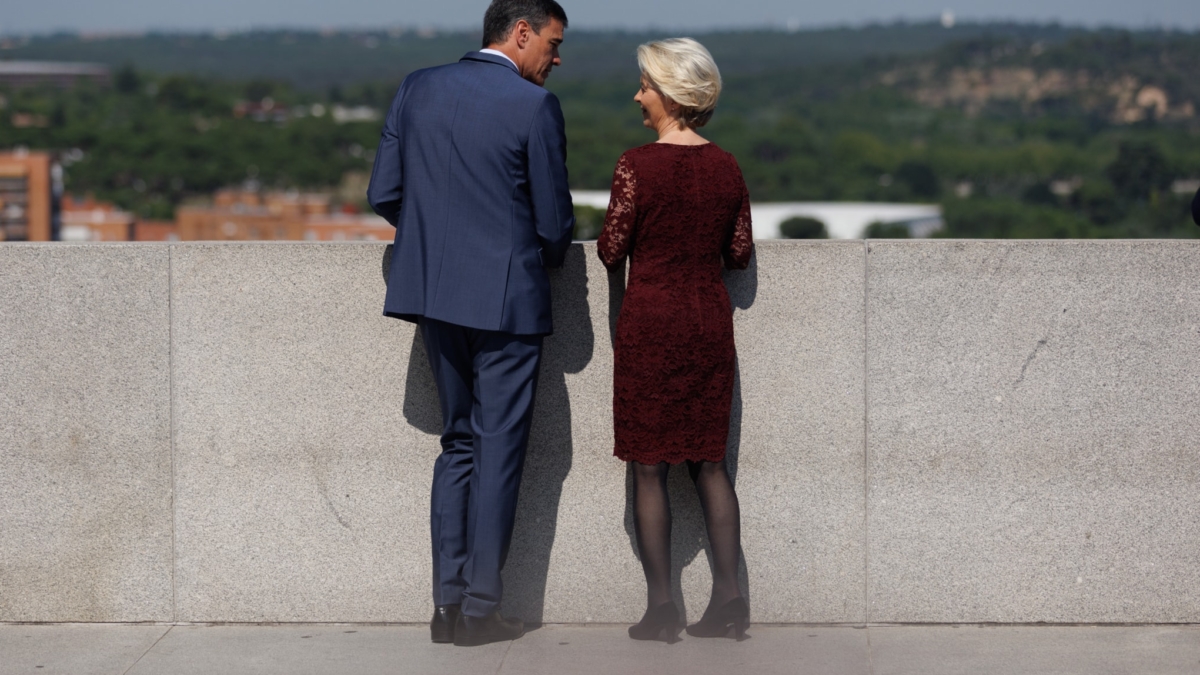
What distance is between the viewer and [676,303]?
3.38 meters

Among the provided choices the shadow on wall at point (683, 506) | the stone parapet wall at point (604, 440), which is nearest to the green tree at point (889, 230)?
the stone parapet wall at point (604, 440)

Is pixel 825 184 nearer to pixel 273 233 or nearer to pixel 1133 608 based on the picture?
pixel 273 233

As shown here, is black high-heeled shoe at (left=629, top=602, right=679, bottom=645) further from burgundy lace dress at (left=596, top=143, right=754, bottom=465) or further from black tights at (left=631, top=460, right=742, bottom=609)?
burgundy lace dress at (left=596, top=143, right=754, bottom=465)

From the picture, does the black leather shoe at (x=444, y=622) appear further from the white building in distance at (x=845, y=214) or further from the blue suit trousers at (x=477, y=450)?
the white building in distance at (x=845, y=214)

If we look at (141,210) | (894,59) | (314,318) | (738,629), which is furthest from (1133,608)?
(894,59)

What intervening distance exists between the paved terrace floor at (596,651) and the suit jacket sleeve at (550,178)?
1115 mm

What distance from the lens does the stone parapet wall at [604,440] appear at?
12.1 ft

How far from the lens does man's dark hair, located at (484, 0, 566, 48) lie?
342 centimetres

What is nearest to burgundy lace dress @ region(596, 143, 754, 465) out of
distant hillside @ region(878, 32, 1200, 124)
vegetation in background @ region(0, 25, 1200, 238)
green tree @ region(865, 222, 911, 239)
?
green tree @ region(865, 222, 911, 239)

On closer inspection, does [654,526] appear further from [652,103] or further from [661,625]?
[652,103]

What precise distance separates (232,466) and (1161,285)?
2696 millimetres

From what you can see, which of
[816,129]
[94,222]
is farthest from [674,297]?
[816,129]

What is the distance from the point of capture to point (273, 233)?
322 feet

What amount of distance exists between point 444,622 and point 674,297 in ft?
3.63
